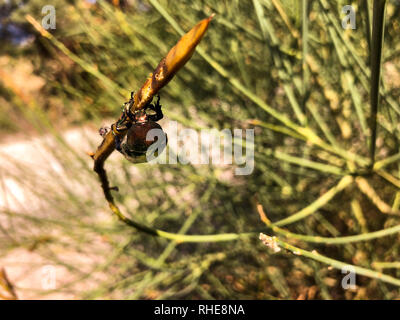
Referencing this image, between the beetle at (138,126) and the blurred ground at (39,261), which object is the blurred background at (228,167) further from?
the beetle at (138,126)

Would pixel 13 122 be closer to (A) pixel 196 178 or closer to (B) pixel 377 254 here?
(A) pixel 196 178

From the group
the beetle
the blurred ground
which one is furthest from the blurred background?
the beetle

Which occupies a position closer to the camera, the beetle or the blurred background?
the beetle

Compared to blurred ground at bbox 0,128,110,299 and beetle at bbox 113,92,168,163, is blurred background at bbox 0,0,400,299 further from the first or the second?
beetle at bbox 113,92,168,163

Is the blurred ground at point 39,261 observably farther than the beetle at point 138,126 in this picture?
Yes

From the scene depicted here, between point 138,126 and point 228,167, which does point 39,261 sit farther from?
point 138,126

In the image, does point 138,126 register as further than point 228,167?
No

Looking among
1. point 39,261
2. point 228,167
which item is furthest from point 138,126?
point 39,261

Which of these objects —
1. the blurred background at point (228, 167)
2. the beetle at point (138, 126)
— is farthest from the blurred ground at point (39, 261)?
the beetle at point (138, 126)

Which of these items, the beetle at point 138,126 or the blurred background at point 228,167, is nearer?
the beetle at point 138,126

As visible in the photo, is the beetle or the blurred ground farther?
the blurred ground
